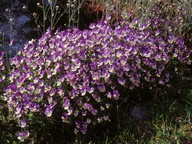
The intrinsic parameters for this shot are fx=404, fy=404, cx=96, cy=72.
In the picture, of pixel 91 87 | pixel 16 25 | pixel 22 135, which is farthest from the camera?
pixel 16 25

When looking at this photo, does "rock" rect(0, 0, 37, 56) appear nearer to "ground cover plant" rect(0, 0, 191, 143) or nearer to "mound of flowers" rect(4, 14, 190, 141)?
"ground cover plant" rect(0, 0, 191, 143)

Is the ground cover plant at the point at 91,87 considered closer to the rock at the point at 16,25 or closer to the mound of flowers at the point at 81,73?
the mound of flowers at the point at 81,73

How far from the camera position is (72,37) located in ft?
12.3

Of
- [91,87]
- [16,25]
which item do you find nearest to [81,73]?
[91,87]

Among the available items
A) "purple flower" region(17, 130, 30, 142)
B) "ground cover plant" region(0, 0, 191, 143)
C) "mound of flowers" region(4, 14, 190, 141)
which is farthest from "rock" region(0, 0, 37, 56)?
"purple flower" region(17, 130, 30, 142)

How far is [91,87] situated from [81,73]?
0.16 meters

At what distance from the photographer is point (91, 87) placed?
3445 millimetres

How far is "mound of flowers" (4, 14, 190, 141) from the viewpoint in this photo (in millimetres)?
3381

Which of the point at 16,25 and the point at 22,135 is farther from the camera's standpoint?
the point at 16,25

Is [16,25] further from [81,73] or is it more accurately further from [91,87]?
[91,87]

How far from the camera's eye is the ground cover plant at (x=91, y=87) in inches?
134

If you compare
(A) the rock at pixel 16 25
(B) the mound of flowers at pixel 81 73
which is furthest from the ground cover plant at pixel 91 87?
(A) the rock at pixel 16 25

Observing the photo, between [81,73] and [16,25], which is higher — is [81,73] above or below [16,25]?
above

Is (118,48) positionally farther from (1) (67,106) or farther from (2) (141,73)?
(1) (67,106)
